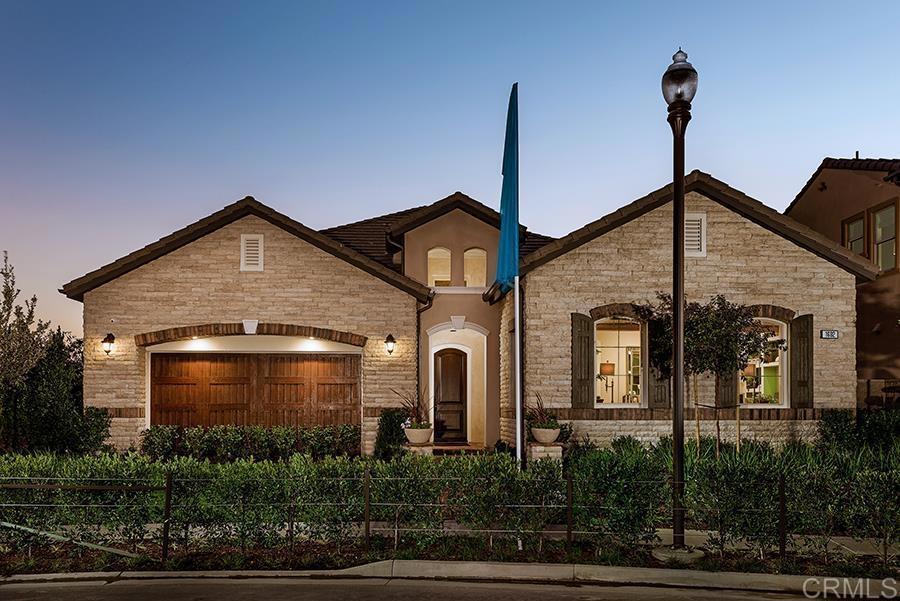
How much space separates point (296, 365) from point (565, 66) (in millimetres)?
8787

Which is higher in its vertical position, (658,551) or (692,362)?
(692,362)

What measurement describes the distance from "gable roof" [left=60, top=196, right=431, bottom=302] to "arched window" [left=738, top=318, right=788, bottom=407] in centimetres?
671

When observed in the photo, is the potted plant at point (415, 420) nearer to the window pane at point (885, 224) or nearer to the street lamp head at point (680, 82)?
the street lamp head at point (680, 82)

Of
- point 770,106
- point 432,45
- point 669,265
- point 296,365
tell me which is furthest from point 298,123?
point 770,106

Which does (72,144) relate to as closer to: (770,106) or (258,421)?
(258,421)

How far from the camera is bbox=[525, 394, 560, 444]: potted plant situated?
1406 cm

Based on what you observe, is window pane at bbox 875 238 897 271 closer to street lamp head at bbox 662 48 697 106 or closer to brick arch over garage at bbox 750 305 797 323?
brick arch over garage at bbox 750 305 797 323

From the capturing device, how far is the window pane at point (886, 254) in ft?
58.4

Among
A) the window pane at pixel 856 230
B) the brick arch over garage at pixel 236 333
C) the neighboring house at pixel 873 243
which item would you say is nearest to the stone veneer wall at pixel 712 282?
the neighboring house at pixel 873 243

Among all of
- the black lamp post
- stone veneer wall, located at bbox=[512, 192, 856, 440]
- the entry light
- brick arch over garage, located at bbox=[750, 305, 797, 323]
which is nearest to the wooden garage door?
the entry light

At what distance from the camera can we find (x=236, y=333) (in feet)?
55.7

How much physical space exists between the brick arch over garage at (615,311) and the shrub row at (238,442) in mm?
5950

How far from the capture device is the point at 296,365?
59.5ft

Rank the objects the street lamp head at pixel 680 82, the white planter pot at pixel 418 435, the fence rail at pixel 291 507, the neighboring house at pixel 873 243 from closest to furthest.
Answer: the street lamp head at pixel 680 82 → the fence rail at pixel 291 507 → the white planter pot at pixel 418 435 → the neighboring house at pixel 873 243
